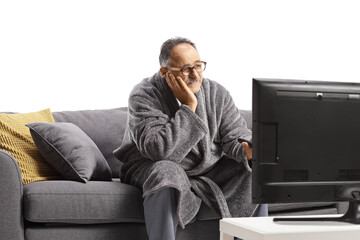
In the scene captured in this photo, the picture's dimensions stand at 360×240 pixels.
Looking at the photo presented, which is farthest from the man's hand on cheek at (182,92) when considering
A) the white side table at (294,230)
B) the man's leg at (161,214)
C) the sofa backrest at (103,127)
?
the white side table at (294,230)

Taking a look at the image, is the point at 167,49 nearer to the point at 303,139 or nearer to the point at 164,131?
the point at 164,131

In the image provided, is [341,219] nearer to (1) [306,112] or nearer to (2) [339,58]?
(1) [306,112]

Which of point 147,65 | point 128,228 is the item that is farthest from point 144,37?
point 128,228

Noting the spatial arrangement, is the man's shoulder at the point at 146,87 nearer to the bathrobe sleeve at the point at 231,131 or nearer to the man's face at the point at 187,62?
the man's face at the point at 187,62

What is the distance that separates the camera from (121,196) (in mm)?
2527

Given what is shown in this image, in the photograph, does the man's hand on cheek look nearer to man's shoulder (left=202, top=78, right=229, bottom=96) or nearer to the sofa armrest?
man's shoulder (left=202, top=78, right=229, bottom=96)

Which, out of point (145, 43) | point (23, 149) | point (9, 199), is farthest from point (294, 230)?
point (145, 43)

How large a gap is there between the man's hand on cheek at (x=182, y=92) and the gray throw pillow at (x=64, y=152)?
500 mm

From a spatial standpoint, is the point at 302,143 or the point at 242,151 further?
the point at 242,151

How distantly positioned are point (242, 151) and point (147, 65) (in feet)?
4.10

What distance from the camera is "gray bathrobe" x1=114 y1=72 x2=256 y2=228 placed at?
2486 mm

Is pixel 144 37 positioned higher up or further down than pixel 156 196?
higher up

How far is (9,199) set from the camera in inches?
92.4

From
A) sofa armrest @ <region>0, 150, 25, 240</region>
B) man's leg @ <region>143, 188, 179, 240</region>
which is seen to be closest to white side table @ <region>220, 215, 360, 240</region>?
man's leg @ <region>143, 188, 179, 240</region>
